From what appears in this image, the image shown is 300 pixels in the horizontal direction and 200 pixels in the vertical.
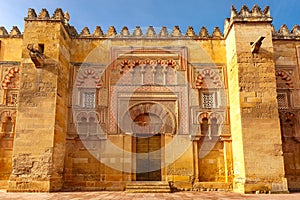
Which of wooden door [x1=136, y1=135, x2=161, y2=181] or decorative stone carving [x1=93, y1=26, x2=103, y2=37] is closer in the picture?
wooden door [x1=136, y1=135, x2=161, y2=181]

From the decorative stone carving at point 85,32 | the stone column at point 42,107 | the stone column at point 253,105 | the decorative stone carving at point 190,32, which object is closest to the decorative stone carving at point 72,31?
the decorative stone carving at point 85,32

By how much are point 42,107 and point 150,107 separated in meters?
2.85

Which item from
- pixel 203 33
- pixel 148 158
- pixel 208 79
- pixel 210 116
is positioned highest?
pixel 203 33

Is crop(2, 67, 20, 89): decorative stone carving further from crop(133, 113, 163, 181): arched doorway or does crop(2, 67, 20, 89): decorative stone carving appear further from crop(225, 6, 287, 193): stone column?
crop(225, 6, 287, 193): stone column

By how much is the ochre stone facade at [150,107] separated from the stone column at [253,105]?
0.03 m

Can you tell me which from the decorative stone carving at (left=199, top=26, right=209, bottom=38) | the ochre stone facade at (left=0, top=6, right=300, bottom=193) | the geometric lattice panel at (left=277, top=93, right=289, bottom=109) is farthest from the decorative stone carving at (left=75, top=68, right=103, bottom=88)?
the geometric lattice panel at (left=277, top=93, right=289, bottom=109)

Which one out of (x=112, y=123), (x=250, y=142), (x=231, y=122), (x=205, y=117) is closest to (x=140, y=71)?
(x=112, y=123)

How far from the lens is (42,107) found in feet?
24.3

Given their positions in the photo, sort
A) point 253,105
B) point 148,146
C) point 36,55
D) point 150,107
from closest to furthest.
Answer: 1. point 36,55
2. point 253,105
3. point 148,146
4. point 150,107

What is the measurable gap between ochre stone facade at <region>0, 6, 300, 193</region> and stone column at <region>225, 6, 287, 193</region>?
3cm

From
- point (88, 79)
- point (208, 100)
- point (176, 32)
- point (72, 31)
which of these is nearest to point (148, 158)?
point (208, 100)

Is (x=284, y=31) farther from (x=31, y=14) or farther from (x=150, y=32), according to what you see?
(x=31, y=14)

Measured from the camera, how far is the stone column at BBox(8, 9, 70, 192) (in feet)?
22.9

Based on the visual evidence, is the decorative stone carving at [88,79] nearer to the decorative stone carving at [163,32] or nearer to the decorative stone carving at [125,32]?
the decorative stone carving at [125,32]
